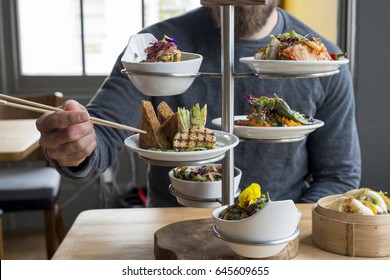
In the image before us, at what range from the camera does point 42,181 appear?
7.63 ft

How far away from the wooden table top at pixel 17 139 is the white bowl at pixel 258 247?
1.15 m

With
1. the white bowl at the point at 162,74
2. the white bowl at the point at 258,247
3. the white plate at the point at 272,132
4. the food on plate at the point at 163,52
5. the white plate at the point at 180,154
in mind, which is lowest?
the white bowl at the point at 258,247

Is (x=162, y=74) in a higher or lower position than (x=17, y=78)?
higher

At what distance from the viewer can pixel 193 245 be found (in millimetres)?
989

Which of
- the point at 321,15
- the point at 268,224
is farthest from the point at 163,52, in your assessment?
the point at 321,15

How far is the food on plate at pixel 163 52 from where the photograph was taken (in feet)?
3.00

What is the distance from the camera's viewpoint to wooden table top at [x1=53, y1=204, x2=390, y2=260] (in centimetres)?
103

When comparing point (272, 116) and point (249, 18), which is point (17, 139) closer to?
point (249, 18)

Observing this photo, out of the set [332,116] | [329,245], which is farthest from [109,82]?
[329,245]

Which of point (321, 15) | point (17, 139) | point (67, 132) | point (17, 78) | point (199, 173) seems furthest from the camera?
point (17, 78)

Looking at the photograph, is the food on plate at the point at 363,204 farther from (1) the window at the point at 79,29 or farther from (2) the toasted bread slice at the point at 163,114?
(1) the window at the point at 79,29

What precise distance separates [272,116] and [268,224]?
201 mm

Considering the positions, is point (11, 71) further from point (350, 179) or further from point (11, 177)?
point (350, 179)

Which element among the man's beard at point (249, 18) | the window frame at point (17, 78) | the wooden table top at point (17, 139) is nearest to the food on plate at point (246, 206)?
the man's beard at point (249, 18)
